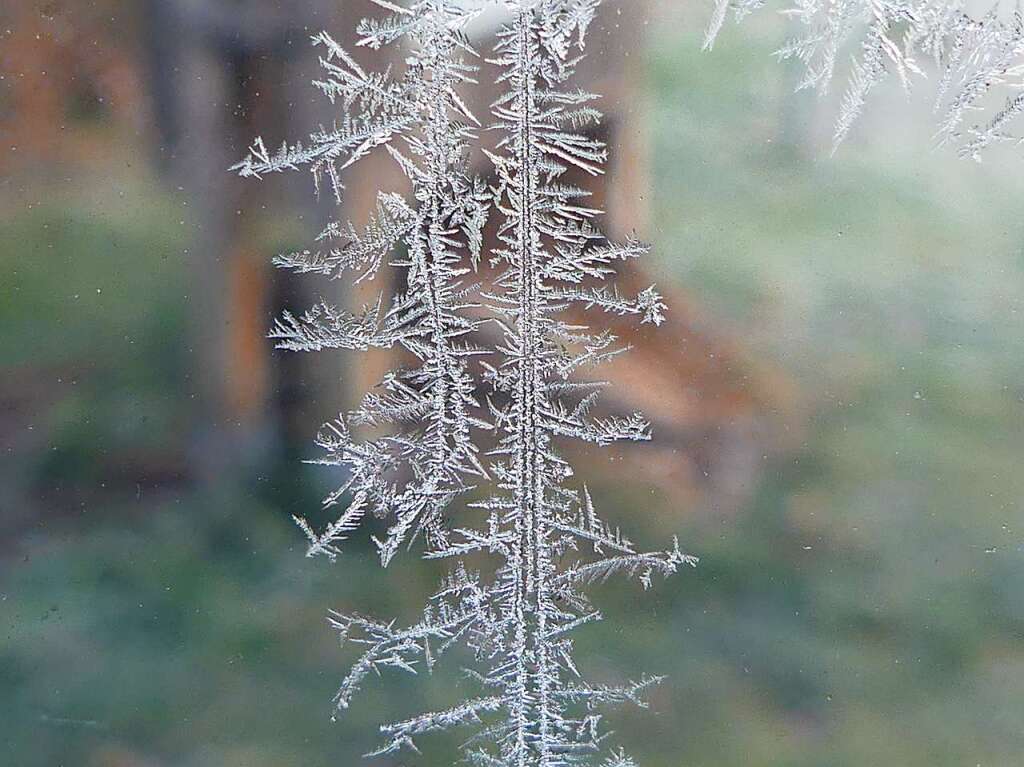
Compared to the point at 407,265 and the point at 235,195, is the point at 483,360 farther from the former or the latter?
the point at 235,195

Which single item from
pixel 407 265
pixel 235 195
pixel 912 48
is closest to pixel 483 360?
pixel 407 265

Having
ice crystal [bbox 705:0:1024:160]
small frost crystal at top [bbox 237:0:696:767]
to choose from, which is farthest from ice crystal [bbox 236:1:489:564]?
ice crystal [bbox 705:0:1024:160]

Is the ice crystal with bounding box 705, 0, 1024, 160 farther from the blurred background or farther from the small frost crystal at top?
the small frost crystal at top

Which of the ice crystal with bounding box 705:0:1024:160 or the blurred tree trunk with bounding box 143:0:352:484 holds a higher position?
the ice crystal with bounding box 705:0:1024:160

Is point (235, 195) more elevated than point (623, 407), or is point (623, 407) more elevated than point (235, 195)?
point (235, 195)

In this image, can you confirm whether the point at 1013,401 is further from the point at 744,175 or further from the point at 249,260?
the point at 249,260
